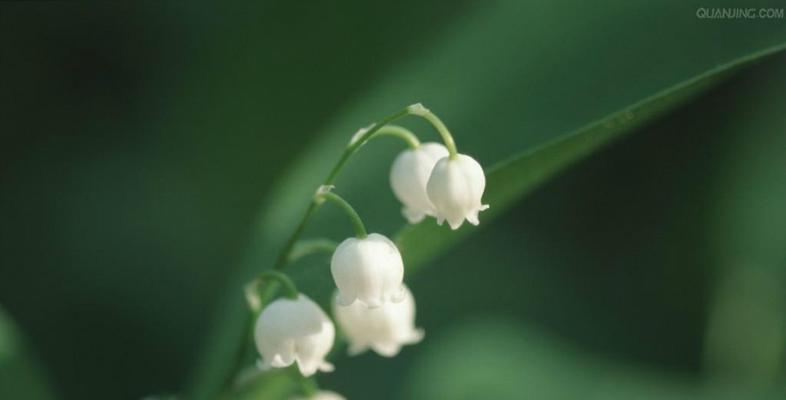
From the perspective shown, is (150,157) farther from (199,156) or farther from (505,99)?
(505,99)

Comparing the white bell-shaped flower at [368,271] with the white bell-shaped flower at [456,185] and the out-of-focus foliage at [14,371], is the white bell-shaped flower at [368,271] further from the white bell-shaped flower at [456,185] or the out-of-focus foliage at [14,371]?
the out-of-focus foliage at [14,371]

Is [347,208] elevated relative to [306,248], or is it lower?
elevated

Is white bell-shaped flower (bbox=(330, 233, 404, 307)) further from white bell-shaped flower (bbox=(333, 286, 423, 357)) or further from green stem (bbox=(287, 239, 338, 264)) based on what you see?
white bell-shaped flower (bbox=(333, 286, 423, 357))

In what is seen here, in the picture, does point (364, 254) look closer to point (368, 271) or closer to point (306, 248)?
point (368, 271)

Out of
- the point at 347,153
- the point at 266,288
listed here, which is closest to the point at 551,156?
the point at 347,153

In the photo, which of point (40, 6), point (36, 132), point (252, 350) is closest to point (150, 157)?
point (36, 132)

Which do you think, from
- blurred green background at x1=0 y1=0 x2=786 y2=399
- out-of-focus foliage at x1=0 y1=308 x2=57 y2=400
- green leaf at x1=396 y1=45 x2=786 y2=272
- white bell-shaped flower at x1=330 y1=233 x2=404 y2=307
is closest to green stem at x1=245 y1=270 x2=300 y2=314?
white bell-shaped flower at x1=330 y1=233 x2=404 y2=307
